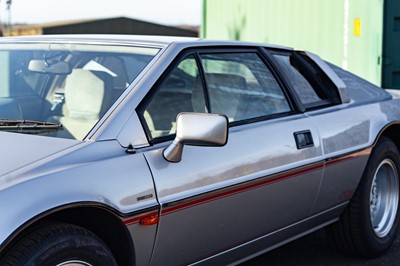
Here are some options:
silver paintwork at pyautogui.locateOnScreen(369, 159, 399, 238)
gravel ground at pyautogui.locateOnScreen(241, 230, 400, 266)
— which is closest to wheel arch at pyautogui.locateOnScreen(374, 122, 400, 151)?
silver paintwork at pyautogui.locateOnScreen(369, 159, 399, 238)

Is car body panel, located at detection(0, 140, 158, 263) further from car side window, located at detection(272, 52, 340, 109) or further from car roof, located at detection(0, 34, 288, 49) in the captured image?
car side window, located at detection(272, 52, 340, 109)

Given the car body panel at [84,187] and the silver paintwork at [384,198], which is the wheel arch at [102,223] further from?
the silver paintwork at [384,198]

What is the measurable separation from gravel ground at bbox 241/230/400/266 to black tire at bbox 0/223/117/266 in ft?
6.13

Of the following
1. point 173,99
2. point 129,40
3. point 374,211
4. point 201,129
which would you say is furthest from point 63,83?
point 374,211

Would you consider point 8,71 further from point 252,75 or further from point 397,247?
point 397,247

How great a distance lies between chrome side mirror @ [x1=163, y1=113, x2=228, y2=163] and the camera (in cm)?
276

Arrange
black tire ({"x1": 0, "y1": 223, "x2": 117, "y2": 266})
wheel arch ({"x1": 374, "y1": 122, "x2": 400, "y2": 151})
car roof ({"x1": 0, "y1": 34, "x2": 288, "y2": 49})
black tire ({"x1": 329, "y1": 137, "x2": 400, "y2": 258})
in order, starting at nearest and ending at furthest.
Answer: black tire ({"x1": 0, "y1": 223, "x2": 117, "y2": 266}), car roof ({"x1": 0, "y1": 34, "x2": 288, "y2": 49}), black tire ({"x1": 329, "y1": 137, "x2": 400, "y2": 258}), wheel arch ({"x1": 374, "y1": 122, "x2": 400, "y2": 151})

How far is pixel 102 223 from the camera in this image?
2.70m

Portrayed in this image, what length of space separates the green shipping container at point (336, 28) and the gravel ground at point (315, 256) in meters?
4.39

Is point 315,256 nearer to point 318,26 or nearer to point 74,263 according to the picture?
point 74,263

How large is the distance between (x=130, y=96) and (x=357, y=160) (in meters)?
1.79

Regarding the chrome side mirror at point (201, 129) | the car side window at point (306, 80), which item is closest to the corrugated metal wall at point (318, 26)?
the car side window at point (306, 80)

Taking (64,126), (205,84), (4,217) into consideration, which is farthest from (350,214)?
(4,217)

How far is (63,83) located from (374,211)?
2405 mm
